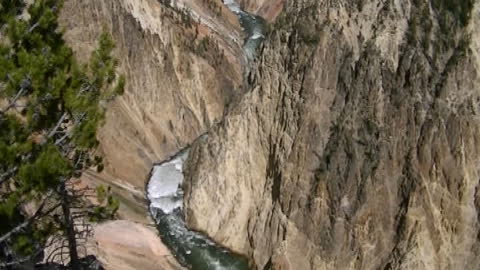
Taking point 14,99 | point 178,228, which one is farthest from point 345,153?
point 14,99

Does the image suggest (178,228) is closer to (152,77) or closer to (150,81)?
(150,81)

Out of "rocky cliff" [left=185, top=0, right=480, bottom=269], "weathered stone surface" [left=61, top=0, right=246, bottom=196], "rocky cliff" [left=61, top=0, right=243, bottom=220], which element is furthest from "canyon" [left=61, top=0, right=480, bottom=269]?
"weathered stone surface" [left=61, top=0, right=246, bottom=196]

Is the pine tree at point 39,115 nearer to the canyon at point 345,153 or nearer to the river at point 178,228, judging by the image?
the canyon at point 345,153

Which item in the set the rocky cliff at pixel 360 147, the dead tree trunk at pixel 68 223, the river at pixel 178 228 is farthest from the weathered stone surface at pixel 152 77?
the dead tree trunk at pixel 68 223

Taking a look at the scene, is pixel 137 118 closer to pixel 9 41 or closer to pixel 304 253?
pixel 304 253

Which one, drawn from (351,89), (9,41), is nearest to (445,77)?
(351,89)

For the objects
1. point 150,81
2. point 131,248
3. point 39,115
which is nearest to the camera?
point 39,115
